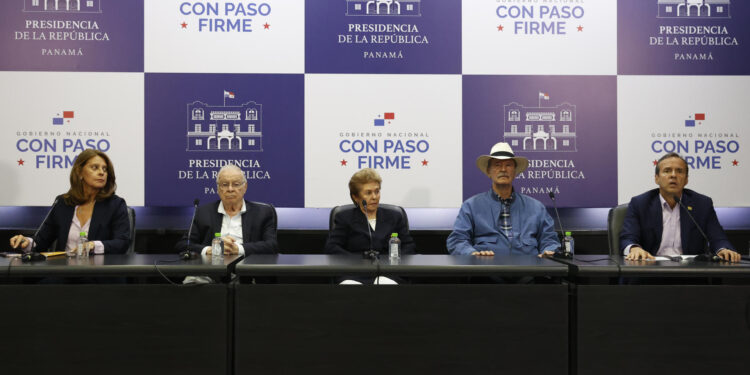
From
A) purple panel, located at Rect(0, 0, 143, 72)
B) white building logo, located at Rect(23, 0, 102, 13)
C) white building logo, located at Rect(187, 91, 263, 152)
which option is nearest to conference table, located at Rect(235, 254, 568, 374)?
white building logo, located at Rect(187, 91, 263, 152)

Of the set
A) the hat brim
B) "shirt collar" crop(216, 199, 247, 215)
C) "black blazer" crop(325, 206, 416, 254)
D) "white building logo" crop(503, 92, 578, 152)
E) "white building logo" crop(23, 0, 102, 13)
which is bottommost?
"black blazer" crop(325, 206, 416, 254)

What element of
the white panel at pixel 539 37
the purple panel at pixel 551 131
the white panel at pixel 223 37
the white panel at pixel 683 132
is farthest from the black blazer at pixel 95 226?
the white panel at pixel 683 132

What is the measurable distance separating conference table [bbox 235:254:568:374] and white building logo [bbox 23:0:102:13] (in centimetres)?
267

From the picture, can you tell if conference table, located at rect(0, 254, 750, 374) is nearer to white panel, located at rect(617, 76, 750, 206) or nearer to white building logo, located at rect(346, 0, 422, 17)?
white panel, located at rect(617, 76, 750, 206)

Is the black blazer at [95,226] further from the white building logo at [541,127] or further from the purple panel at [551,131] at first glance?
the white building logo at [541,127]

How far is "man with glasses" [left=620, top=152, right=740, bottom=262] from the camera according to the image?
2.82 m

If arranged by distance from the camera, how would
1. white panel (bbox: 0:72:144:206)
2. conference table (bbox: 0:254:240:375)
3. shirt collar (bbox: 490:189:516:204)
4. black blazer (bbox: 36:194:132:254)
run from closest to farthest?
conference table (bbox: 0:254:240:375) → black blazer (bbox: 36:194:132:254) → shirt collar (bbox: 490:189:516:204) → white panel (bbox: 0:72:144:206)

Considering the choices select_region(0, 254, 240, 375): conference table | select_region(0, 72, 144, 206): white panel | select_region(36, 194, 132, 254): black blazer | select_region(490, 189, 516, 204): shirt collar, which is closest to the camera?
select_region(0, 254, 240, 375): conference table

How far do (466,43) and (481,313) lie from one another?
2.25 metres

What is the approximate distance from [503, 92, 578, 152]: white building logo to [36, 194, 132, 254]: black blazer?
8.34 ft

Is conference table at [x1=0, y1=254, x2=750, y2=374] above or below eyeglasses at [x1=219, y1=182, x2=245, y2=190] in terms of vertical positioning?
below

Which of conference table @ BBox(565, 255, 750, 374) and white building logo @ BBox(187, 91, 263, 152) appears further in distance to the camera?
white building logo @ BBox(187, 91, 263, 152)

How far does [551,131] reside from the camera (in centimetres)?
374

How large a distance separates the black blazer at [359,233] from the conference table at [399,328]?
0.94 meters
